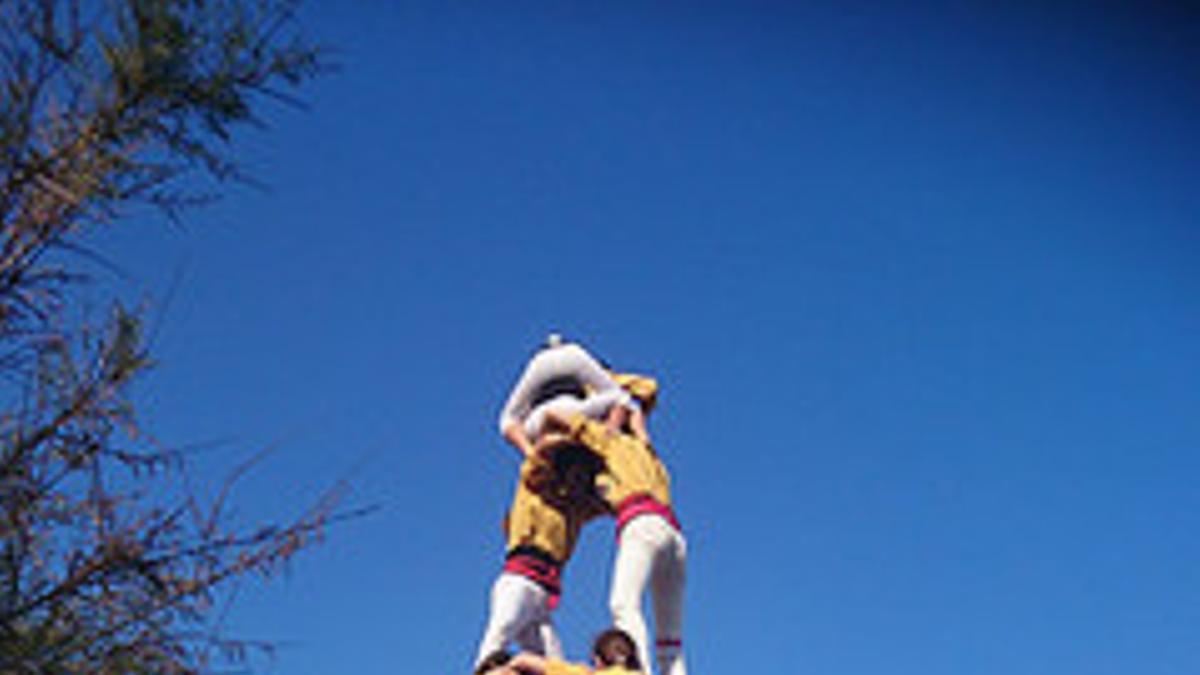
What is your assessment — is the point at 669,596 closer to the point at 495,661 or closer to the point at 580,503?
the point at 580,503

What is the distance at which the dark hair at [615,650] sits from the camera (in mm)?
4645

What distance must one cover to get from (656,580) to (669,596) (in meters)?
0.10

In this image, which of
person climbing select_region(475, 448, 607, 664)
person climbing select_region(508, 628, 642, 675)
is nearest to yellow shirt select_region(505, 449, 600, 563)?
person climbing select_region(475, 448, 607, 664)

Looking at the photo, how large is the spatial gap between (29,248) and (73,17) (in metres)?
0.72

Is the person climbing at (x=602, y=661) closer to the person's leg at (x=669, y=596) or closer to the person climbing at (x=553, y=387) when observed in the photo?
→ the person's leg at (x=669, y=596)

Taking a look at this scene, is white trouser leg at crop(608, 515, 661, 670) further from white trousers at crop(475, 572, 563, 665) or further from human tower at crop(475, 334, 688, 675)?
white trousers at crop(475, 572, 563, 665)

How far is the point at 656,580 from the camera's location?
567 cm

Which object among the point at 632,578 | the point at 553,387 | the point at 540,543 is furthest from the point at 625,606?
the point at 553,387

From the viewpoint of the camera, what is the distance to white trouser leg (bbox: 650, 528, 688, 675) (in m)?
5.61

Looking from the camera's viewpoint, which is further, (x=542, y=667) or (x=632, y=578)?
(x=632, y=578)

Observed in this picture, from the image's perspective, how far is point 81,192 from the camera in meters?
3.38

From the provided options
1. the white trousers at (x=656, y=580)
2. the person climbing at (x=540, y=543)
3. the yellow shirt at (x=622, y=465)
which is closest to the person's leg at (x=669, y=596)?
the white trousers at (x=656, y=580)

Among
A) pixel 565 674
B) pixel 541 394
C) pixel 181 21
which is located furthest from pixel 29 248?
pixel 541 394

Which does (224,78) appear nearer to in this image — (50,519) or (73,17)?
(73,17)
